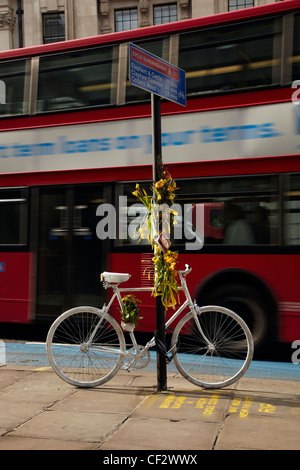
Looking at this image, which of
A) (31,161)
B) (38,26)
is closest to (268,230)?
(31,161)

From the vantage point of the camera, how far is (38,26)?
2620cm

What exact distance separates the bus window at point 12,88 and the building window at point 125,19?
17.9 meters

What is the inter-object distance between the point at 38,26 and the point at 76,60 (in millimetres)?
19003

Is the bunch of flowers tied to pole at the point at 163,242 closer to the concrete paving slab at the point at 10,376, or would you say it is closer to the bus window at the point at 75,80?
the concrete paving slab at the point at 10,376

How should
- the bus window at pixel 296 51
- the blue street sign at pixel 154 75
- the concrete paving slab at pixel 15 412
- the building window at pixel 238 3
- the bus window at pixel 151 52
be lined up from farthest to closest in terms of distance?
the building window at pixel 238 3
the bus window at pixel 151 52
the bus window at pixel 296 51
the blue street sign at pixel 154 75
the concrete paving slab at pixel 15 412

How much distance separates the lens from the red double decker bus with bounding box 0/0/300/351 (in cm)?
732

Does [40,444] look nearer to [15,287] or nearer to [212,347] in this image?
[212,347]

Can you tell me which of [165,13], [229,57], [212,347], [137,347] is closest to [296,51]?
[229,57]

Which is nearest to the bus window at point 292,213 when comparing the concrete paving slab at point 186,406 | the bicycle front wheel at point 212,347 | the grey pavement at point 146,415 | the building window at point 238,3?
the grey pavement at point 146,415

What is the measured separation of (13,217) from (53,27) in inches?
765

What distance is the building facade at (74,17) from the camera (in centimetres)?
2569

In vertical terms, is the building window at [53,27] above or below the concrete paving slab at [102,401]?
above

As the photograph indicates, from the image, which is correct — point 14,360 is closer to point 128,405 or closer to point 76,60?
point 128,405

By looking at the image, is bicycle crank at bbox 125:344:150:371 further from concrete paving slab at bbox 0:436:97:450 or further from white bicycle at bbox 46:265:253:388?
concrete paving slab at bbox 0:436:97:450
